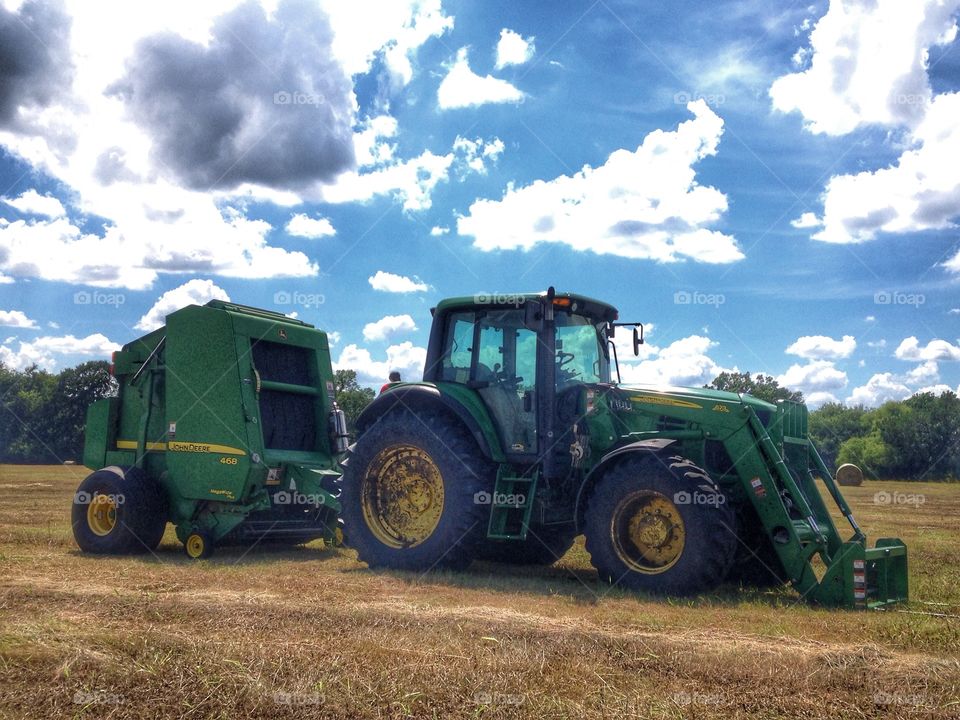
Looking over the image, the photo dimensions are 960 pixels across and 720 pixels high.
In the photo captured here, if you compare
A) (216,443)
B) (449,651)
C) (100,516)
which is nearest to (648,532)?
(449,651)

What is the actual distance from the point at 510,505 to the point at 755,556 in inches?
93.1

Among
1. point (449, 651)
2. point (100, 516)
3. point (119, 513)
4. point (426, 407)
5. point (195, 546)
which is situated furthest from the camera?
point (100, 516)

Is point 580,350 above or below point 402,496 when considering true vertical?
above

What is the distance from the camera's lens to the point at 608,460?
828 cm

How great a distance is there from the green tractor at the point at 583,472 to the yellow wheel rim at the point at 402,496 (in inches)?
0.6

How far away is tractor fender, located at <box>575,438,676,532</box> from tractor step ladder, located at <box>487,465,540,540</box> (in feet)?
1.72

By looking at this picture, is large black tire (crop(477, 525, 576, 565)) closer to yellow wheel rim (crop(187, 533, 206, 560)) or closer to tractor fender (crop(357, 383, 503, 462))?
tractor fender (crop(357, 383, 503, 462))

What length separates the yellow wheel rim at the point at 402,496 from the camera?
9.24 meters

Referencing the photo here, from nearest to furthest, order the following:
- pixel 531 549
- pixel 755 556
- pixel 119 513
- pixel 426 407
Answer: pixel 755 556
pixel 426 407
pixel 531 549
pixel 119 513

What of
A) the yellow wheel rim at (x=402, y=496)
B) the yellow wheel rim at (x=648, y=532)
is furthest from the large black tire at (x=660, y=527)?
the yellow wheel rim at (x=402, y=496)

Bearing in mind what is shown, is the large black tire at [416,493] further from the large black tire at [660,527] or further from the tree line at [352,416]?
the tree line at [352,416]

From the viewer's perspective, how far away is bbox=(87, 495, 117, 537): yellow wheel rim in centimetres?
1111

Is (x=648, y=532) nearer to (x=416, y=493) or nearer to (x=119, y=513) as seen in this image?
(x=416, y=493)

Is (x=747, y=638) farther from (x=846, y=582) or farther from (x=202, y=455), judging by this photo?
(x=202, y=455)
